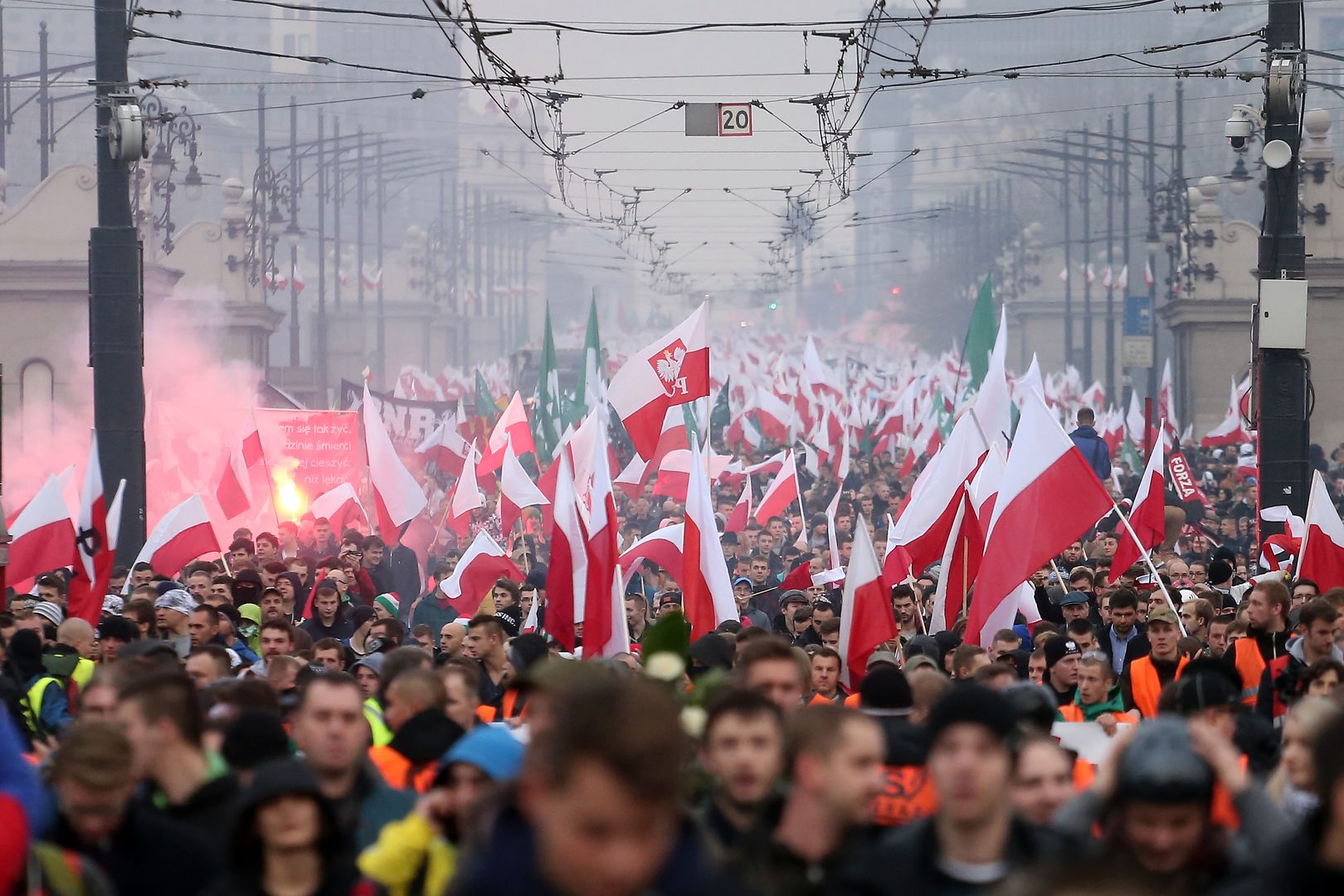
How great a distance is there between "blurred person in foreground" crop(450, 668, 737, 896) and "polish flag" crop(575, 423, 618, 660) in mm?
6763

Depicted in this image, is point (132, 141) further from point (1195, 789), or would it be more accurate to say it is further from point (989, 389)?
point (1195, 789)

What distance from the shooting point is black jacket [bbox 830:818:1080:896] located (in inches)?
162

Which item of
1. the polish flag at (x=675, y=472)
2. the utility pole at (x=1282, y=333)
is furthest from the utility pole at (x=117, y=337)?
the utility pole at (x=1282, y=333)

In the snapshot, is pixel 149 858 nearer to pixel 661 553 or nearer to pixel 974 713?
pixel 974 713

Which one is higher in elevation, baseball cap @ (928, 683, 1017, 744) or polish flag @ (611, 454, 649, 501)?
baseball cap @ (928, 683, 1017, 744)

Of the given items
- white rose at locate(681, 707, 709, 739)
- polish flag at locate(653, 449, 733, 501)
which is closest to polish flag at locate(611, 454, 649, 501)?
polish flag at locate(653, 449, 733, 501)

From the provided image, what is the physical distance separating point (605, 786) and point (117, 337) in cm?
1500

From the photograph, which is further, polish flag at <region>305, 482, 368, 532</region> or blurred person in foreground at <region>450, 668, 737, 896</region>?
polish flag at <region>305, 482, 368, 532</region>

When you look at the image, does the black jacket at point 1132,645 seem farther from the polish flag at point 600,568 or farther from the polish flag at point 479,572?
the polish flag at point 479,572

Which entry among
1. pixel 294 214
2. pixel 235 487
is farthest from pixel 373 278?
pixel 235 487

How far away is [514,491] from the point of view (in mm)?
16953

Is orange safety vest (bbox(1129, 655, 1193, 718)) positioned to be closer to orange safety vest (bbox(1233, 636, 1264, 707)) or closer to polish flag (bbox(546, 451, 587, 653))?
orange safety vest (bbox(1233, 636, 1264, 707))

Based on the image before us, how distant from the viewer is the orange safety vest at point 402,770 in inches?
229

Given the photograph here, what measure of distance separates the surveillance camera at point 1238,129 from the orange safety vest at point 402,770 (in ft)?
40.0
